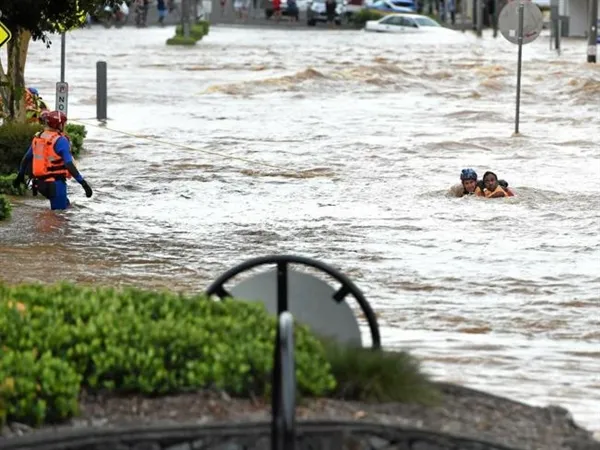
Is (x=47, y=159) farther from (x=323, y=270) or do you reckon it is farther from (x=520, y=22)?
(x=520, y=22)

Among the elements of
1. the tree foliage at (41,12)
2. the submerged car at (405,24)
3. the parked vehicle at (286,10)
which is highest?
the parked vehicle at (286,10)

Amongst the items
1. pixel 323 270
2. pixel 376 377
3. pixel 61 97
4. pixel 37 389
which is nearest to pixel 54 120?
pixel 61 97

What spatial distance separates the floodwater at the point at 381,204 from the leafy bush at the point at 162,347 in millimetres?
2468

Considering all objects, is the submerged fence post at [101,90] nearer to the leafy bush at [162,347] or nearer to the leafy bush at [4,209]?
the leafy bush at [4,209]

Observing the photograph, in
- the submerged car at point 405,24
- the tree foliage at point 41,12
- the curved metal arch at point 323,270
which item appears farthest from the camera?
the submerged car at point 405,24

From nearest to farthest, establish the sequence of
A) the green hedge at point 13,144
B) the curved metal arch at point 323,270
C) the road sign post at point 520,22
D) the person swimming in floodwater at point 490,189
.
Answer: the curved metal arch at point 323,270 → the green hedge at point 13,144 → the person swimming in floodwater at point 490,189 → the road sign post at point 520,22

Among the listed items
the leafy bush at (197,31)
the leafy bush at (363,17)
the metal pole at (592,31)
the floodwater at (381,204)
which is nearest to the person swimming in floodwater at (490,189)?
the floodwater at (381,204)

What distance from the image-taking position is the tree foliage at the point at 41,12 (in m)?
19.0

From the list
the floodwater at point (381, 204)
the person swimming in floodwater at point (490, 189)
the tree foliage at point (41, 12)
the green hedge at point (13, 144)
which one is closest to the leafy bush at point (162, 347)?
the floodwater at point (381, 204)

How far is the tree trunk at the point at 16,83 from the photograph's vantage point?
2484 cm

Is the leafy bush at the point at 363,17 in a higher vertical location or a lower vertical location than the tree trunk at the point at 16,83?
higher

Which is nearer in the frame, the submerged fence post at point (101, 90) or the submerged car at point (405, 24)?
the submerged fence post at point (101, 90)

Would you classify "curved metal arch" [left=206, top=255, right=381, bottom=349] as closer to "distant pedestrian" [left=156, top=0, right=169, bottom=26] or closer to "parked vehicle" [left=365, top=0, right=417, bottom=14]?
"distant pedestrian" [left=156, top=0, right=169, bottom=26]

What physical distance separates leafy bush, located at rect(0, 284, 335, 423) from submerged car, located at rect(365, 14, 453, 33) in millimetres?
72692
